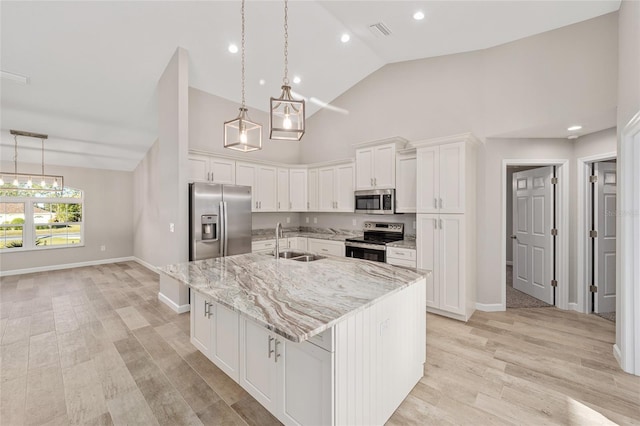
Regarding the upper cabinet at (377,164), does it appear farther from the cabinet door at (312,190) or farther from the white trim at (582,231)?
the white trim at (582,231)

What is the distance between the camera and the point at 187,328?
10.9 ft

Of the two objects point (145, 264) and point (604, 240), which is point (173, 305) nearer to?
point (145, 264)

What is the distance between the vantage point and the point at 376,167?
4477 millimetres

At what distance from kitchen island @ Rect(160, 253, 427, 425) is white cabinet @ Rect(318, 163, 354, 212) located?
8.78ft

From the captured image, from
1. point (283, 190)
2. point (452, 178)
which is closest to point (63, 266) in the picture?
point (283, 190)

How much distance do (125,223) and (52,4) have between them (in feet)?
18.4

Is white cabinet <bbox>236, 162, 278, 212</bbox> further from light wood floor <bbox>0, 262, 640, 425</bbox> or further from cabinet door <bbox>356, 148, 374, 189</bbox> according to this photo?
light wood floor <bbox>0, 262, 640, 425</bbox>

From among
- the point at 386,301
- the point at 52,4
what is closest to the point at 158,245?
the point at 52,4

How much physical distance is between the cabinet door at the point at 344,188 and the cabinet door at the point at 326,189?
0.12 metres

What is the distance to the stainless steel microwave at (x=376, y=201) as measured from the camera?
4297 millimetres

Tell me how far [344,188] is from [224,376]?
354 cm

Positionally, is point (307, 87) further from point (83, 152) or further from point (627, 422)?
point (627, 422)

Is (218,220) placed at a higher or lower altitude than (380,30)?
lower

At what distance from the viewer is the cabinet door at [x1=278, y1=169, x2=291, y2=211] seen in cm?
551
